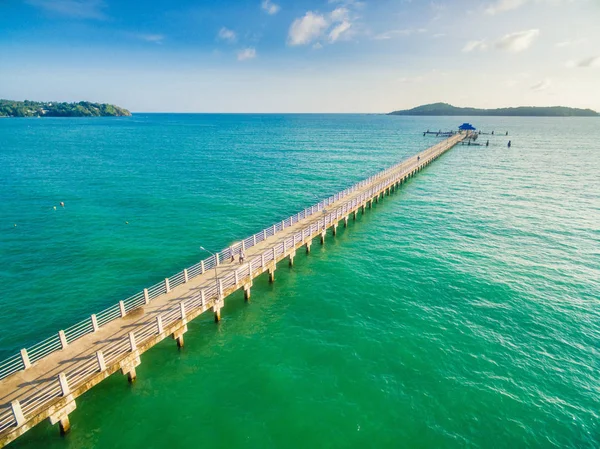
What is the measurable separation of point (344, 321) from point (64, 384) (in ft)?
48.8

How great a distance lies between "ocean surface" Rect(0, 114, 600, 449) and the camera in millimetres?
14680

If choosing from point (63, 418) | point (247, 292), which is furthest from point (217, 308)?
point (63, 418)

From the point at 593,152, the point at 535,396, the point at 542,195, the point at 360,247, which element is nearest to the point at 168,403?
the point at 535,396

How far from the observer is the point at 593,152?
10219 cm

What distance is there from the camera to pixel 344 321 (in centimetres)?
2158

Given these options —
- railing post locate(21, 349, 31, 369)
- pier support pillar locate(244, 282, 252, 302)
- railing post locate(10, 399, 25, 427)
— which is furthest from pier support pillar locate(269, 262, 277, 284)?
railing post locate(10, 399, 25, 427)

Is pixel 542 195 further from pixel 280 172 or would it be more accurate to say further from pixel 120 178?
pixel 120 178

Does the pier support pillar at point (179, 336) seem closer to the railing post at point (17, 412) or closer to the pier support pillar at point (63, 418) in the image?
the pier support pillar at point (63, 418)

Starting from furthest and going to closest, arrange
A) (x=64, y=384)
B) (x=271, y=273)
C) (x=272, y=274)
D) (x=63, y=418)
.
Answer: (x=272, y=274)
(x=271, y=273)
(x=63, y=418)
(x=64, y=384)

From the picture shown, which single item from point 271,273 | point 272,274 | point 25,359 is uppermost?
point 25,359

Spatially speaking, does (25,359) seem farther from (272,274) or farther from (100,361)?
(272,274)

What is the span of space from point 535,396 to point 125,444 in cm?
1884

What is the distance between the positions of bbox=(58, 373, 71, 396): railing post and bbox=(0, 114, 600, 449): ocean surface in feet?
6.68

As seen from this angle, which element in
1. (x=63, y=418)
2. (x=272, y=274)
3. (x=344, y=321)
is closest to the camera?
(x=63, y=418)
